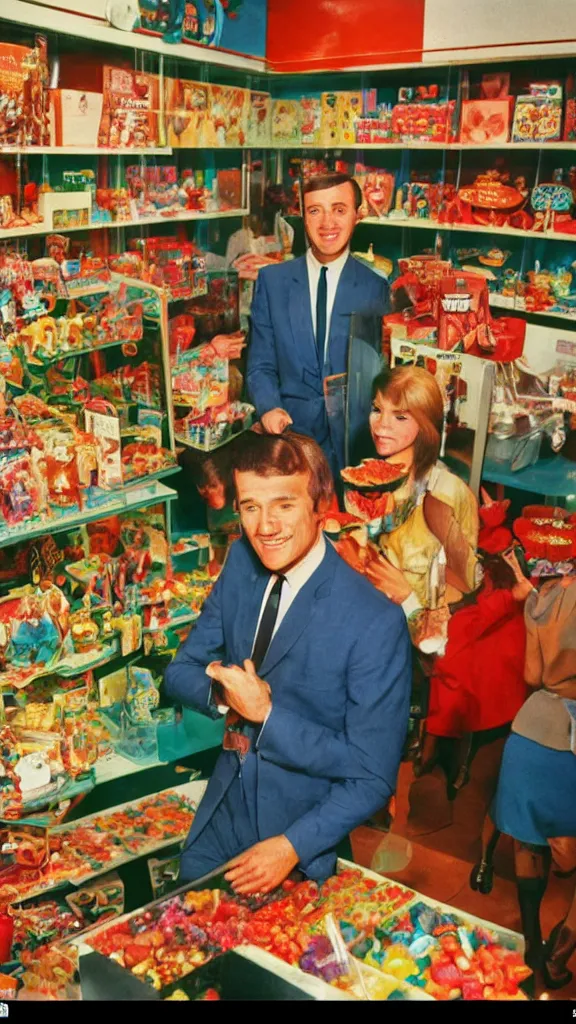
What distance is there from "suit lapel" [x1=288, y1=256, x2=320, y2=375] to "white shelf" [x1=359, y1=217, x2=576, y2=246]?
0.72ft

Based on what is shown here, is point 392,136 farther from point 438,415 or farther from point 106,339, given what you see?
point 106,339

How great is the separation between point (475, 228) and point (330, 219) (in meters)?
0.39

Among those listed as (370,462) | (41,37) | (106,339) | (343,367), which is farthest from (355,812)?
(41,37)

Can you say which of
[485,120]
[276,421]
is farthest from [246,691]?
[485,120]

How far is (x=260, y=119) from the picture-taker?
10.0 ft

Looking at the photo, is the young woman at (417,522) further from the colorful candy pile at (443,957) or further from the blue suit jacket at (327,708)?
the colorful candy pile at (443,957)

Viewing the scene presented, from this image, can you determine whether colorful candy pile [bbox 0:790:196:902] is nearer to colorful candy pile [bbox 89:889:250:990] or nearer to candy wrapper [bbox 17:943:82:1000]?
candy wrapper [bbox 17:943:82:1000]

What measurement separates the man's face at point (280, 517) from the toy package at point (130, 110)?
941 mm

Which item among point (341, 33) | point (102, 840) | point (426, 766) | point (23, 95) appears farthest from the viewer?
point (102, 840)

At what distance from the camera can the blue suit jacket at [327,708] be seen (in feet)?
9.62

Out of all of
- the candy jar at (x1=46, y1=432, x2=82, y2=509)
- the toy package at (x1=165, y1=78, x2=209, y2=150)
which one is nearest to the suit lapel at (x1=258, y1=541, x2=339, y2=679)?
the candy jar at (x1=46, y1=432, x2=82, y2=509)

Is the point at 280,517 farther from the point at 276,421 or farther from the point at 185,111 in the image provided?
the point at 185,111
